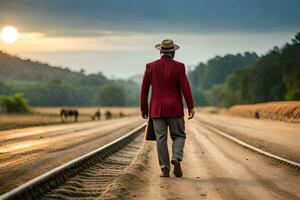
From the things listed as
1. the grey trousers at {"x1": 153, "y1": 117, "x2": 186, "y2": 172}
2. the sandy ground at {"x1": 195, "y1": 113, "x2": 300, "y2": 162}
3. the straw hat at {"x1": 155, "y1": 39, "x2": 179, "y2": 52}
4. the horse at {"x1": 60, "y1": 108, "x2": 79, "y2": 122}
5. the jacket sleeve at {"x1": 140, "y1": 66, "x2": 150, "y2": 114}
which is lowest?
the sandy ground at {"x1": 195, "y1": 113, "x2": 300, "y2": 162}

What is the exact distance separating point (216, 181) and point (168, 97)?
6.21 feet

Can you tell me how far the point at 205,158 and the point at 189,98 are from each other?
166 inches

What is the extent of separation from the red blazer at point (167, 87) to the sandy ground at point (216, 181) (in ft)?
3.67

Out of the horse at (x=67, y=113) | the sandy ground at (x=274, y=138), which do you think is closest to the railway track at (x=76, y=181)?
the sandy ground at (x=274, y=138)

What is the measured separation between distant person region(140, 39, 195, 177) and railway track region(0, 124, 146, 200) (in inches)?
43.3

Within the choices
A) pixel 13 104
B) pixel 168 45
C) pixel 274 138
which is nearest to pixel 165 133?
pixel 168 45

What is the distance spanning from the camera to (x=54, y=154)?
17.5m

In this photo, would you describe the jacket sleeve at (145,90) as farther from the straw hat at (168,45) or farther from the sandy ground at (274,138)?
the sandy ground at (274,138)

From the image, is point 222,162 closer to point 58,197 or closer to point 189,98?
point 189,98

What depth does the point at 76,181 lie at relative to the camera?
11.5 m

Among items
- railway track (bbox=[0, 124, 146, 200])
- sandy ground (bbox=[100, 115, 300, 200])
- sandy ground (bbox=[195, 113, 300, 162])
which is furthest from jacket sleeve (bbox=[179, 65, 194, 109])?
sandy ground (bbox=[195, 113, 300, 162])

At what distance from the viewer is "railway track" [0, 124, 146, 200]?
962cm

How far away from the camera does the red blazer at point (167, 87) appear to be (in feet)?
40.9

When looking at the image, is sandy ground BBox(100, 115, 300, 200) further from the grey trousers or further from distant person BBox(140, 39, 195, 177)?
distant person BBox(140, 39, 195, 177)
